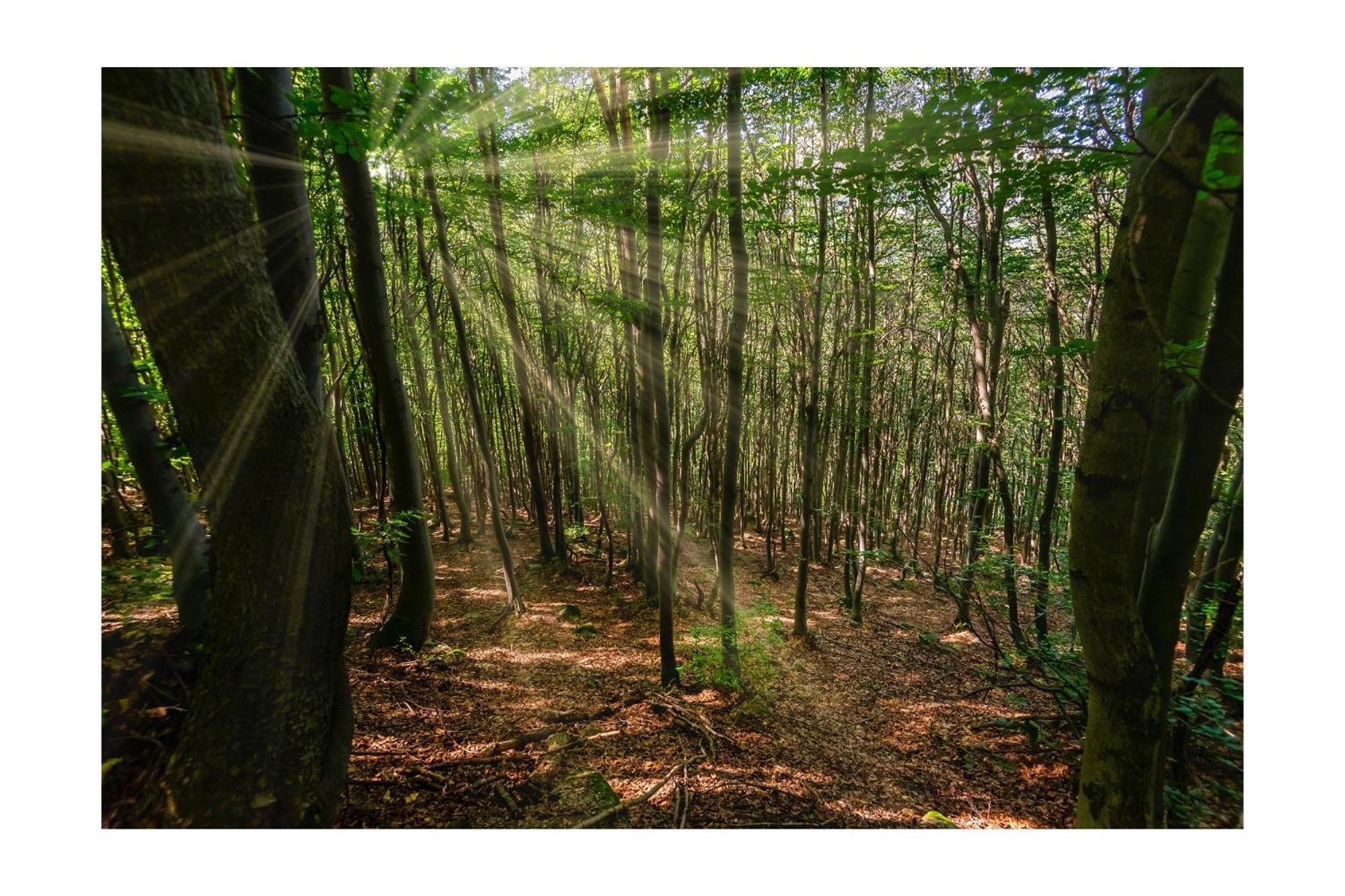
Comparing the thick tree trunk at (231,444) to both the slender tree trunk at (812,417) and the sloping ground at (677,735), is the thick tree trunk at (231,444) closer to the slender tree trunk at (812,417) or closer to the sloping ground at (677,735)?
the sloping ground at (677,735)

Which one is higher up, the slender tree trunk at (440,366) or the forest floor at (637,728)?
the slender tree trunk at (440,366)

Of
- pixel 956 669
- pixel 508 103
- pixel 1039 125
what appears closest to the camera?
pixel 1039 125

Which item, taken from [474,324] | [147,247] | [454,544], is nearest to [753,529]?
[454,544]

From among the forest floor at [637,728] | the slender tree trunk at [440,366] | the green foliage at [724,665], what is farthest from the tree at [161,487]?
the green foliage at [724,665]

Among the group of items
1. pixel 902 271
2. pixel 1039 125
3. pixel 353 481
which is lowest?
pixel 353 481

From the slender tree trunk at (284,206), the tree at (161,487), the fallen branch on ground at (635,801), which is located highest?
the slender tree trunk at (284,206)

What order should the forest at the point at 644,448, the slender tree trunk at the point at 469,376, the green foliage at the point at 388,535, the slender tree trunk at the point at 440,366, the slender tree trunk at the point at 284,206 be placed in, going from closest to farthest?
the forest at the point at 644,448 → the slender tree trunk at the point at 284,206 → the green foliage at the point at 388,535 → the slender tree trunk at the point at 469,376 → the slender tree trunk at the point at 440,366

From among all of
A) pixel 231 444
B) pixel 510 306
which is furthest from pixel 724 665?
pixel 510 306

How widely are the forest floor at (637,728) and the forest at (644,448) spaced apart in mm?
28

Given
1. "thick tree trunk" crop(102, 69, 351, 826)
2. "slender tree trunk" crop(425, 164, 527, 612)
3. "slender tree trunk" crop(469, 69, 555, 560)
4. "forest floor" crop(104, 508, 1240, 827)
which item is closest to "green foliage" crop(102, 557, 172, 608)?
"forest floor" crop(104, 508, 1240, 827)

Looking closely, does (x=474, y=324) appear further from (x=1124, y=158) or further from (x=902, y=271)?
(x=1124, y=158)

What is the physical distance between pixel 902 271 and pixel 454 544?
33.7ft

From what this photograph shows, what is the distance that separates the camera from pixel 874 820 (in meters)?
2.96

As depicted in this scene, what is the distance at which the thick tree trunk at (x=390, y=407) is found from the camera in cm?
384
